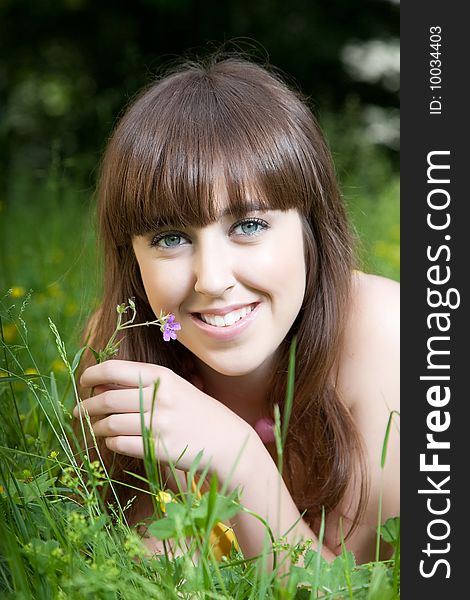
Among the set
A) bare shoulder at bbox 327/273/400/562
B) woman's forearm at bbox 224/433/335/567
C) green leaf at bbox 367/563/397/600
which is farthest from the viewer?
bare shoulder at bbox 327/273/400/562

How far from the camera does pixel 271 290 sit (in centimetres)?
157

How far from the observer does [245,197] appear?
1.52m

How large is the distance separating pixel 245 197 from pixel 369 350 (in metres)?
0.47

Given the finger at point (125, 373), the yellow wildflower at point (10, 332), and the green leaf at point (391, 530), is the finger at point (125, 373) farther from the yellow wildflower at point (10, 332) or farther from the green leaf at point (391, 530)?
the yellow wildflower at point (10, 332)

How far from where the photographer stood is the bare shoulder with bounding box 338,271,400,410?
1.77 m

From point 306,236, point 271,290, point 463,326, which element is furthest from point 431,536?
point 306,236

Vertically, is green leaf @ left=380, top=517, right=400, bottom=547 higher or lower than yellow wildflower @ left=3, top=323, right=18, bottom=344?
lower

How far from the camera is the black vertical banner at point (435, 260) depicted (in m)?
1.34

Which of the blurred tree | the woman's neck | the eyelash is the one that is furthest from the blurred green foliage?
the eyelash

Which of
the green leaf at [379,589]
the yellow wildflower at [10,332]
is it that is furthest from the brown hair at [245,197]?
the green leaf at [379,589]

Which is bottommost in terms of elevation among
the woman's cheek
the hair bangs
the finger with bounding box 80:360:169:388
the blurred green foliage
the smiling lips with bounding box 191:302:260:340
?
the finger with bounding box 80:360:169:388

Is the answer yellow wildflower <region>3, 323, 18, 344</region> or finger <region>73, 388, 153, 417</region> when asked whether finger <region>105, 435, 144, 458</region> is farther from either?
yellow wildflower <region>3, 323, 18, 344</region>

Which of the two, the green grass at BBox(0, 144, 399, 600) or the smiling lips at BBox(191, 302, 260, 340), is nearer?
the green grass at BBox(0, 144, 399, 600)

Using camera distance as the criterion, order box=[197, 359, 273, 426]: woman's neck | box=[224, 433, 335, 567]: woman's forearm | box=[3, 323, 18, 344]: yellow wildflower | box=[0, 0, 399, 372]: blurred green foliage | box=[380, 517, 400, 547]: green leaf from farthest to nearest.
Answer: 1. box=[0, 0, 399, 372]: blurred green foliage
2. box=[3, 323, 18, 344]: yellow wildflower
3. box=[197, 359, 273, 426]: woman's neck
4. box=[224, 433, 335, 567]: woman's forearm
5. box=[380, 517, 400, 547]: green leaf
